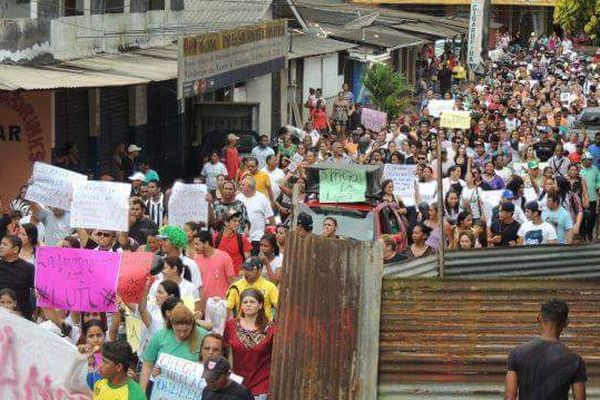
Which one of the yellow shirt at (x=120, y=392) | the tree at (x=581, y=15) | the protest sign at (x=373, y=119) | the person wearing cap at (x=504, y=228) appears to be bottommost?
the protest sign at (x=373, y=119)

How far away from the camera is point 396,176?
59.1 ft

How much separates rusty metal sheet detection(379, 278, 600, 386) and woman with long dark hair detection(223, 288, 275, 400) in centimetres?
71

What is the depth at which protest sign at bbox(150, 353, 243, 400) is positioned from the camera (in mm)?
8961

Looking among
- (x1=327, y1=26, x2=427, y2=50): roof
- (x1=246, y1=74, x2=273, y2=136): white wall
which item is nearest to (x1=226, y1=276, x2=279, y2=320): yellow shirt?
(x1=246, y1=74, x2=273, y2=136): white wall

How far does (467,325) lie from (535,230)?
5.68 m

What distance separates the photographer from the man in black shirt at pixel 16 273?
11.5m

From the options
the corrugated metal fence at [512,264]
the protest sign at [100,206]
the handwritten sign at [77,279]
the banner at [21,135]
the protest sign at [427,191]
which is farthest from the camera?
the banner at [21,135]

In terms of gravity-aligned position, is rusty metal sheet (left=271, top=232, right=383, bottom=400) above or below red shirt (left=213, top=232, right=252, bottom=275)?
above

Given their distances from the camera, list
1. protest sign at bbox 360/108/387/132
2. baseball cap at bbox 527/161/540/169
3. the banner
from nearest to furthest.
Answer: baseball cap at bbox 527/161/540/169 < the banner < protest sign at bbox 360/108/387/132

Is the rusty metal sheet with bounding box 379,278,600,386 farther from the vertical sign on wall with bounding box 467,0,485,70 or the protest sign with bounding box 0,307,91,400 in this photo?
the vertical sign on wall with bounding box 467,0,485,70

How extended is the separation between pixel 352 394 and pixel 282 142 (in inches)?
664

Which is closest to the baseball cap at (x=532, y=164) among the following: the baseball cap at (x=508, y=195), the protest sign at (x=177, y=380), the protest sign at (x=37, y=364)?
the baseball cap at (x=508, y=195)

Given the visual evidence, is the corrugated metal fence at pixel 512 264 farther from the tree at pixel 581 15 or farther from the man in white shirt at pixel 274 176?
the man in white shirt at pixel 274 176

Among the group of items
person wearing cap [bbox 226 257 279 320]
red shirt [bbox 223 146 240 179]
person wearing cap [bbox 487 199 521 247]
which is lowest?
red shirt [bbox 223 146 240 179]
